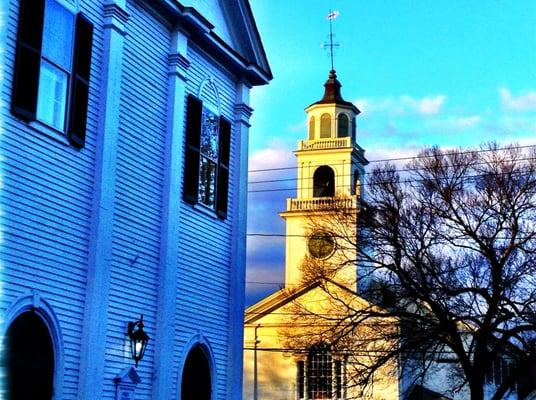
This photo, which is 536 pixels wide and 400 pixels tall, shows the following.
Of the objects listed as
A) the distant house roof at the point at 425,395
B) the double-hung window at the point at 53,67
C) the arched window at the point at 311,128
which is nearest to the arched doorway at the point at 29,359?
the double-hung window at the point at 53,67

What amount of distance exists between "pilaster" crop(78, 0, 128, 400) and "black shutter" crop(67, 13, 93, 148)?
498 millimetres

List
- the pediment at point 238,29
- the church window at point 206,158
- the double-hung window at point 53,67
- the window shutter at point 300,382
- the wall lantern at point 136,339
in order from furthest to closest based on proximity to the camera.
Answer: the window shutter at point 300,382, the pediment at point 238,29, the church window at point 206,158, the wall lantern at point 136,339, the double-hung window at point 53,67

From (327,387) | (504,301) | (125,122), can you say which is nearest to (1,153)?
(125,122)

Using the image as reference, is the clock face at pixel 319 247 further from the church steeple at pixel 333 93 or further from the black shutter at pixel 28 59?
the black shutter at pixel 28 59

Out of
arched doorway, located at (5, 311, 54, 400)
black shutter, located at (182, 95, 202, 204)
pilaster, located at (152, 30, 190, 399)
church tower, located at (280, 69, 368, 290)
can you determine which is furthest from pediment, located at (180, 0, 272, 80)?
church tower, located at (280, 69, 368, 290)

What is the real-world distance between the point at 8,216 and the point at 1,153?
83cm

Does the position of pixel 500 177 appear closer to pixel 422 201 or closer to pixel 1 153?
pixel 422 201

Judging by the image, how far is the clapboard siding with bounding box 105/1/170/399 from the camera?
14.6 m

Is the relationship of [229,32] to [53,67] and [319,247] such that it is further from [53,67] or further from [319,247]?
[319,247]

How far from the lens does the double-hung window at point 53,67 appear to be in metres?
12.0

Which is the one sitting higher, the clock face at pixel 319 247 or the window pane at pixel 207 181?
the clock face at pixel 319 247

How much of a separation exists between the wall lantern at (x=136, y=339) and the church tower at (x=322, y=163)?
137ft

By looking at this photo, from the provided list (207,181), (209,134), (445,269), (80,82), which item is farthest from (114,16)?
(445,269)

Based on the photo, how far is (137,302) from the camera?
1530 cm
